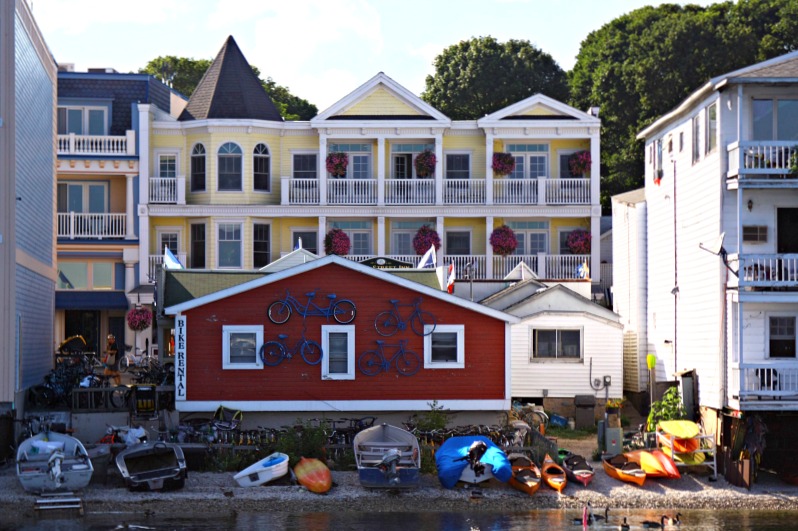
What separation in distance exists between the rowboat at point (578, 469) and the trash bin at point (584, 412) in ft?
23.1

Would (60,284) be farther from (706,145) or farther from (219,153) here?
(706,145)

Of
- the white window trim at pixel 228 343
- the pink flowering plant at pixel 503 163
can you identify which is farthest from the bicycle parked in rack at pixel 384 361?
the pink flowering plant at pixel 503 163

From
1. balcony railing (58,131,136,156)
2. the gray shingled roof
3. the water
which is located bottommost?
the water

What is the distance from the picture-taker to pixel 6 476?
3288 centimetres

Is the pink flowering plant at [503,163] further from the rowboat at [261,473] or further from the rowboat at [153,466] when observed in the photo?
the rowboat at [153,466]

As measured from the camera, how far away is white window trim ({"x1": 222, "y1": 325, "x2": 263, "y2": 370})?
36312 mm

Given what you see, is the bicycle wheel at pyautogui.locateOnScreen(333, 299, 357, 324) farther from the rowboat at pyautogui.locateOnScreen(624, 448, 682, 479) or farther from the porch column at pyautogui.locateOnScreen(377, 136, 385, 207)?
the porch column at pyautogui.locateOnScreen(377, 136, 385, 207)

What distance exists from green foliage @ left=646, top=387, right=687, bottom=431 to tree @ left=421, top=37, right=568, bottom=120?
41.2m

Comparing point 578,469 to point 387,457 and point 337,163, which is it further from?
point 337,163

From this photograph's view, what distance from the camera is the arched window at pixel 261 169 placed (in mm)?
56000

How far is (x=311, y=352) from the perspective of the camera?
3659 centimetres

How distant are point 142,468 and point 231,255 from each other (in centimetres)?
2304

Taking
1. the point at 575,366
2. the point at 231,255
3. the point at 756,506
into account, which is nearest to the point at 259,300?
the point at 575,366

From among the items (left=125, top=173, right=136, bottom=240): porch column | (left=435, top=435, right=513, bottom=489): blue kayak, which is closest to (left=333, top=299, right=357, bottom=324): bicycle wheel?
(left=435, top=435, right=513, bottom=489): blue kayak
